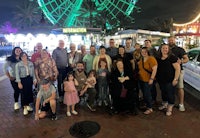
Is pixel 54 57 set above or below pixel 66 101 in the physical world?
above

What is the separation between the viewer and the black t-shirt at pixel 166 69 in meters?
4.69

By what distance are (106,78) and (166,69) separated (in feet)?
4.71

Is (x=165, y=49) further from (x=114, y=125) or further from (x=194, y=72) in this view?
(x=194, y=72)

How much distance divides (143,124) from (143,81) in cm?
99

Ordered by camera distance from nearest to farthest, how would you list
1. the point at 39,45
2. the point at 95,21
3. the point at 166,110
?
1. the point at 166,110
2. the point at 39,45
3. the point at 95,21

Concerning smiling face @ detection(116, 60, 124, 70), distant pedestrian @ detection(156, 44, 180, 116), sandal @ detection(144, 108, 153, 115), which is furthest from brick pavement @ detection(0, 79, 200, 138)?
smiling face @ detection(116, 60, 124, 70)

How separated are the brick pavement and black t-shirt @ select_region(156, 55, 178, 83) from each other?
2.75 feet

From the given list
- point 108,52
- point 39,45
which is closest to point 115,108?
point 108,52

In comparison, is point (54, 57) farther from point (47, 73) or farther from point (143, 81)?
point (143, 81)

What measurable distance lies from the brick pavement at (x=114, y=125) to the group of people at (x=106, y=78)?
20cm

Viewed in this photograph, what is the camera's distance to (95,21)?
39219 millimetres

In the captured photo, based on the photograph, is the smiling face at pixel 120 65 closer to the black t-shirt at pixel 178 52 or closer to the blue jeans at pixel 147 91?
the blue jeans at pixel 147 91

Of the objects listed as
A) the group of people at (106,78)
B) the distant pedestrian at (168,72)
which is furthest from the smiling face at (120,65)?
the distant pedestrian at (168,72)

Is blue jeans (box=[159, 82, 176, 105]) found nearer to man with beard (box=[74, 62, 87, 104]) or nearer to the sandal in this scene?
the sandal
